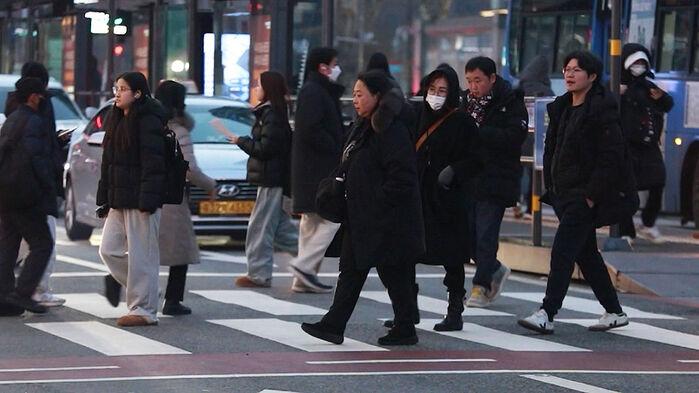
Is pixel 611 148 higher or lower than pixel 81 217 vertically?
higher

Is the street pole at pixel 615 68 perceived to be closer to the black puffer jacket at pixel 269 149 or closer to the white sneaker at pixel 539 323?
the black puffer jacket at pixel 269 149

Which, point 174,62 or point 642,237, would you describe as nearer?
point 642,237

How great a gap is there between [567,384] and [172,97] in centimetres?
439

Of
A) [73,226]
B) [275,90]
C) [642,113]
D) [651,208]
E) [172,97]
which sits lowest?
[73,226]

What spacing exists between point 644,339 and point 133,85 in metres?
3.59

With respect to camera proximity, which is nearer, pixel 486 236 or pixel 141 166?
pixel 141 166

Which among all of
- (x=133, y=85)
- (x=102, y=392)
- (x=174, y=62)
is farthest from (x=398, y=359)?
(x=174, y=62)

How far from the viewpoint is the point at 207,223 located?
18.8 m

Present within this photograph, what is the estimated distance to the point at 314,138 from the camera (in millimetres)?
14375

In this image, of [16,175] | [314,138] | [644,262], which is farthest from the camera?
[644,262]

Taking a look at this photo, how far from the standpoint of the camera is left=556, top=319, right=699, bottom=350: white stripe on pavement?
11.8 metres

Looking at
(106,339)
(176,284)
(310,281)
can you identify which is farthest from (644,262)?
(106,339)

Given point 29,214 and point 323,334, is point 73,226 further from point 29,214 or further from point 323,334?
point 323,334

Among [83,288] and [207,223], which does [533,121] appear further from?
[83,288]
